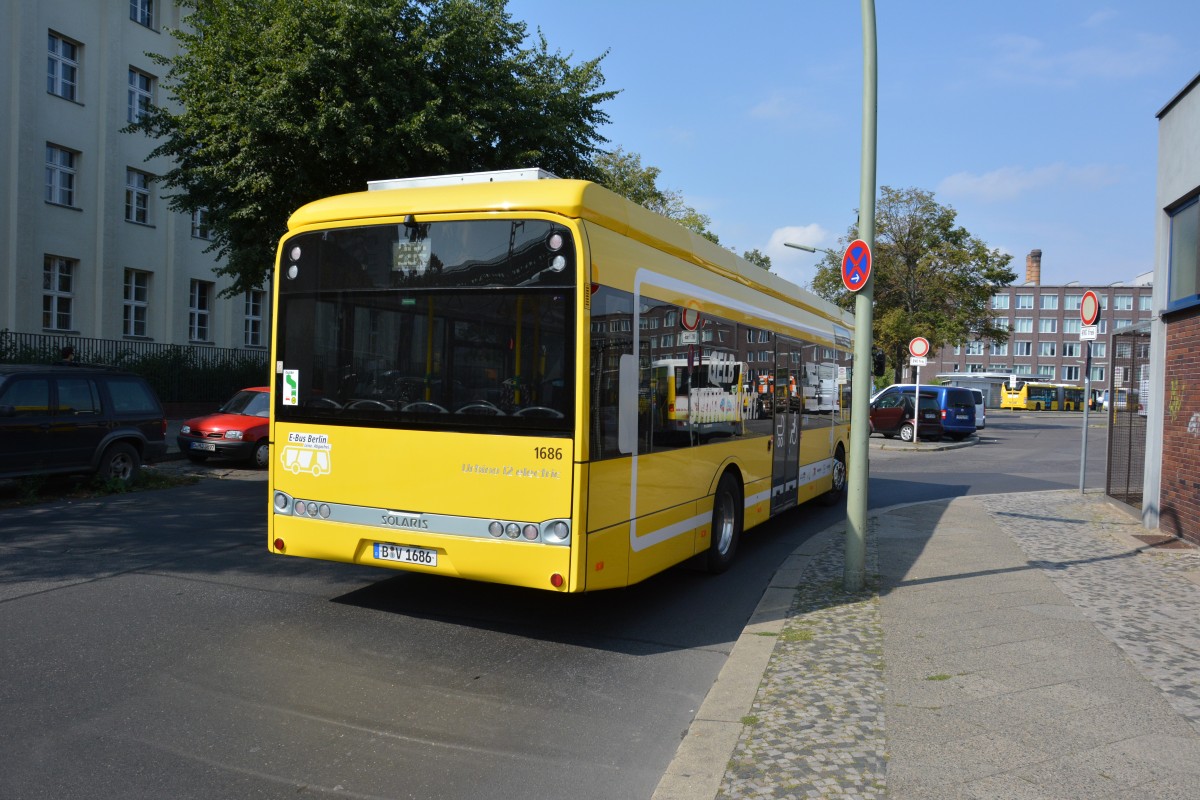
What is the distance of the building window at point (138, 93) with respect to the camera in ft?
96.2

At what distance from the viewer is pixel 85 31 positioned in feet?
89.6

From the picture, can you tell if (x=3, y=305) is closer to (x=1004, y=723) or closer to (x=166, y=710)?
(x=166, y=710)

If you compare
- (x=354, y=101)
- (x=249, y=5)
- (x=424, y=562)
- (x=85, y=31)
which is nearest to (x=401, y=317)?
(x=424, y=562)

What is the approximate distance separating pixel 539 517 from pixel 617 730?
4.85 feet

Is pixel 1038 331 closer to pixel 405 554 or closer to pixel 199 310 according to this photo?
pixel 199 310

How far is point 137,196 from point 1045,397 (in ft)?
235

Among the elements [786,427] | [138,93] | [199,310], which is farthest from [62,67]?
[786,427]

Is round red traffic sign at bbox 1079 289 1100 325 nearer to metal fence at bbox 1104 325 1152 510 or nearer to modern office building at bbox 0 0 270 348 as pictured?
metal fence at bbox 1104 325 1152 510

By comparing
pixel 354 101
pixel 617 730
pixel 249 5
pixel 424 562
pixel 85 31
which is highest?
pixel 85 31

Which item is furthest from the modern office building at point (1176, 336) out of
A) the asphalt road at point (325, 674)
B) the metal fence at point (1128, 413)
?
the asphalt road at point (325, 674)

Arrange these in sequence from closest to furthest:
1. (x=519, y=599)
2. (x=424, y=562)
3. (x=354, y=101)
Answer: (x=424, y=562) < (x=519, y=599) < (x=354, y=101)

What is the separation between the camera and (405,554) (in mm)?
6234

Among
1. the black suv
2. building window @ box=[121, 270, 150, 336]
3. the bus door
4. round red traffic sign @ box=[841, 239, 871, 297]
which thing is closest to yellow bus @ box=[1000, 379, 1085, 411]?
building window @ box=[121, 270, 150, 336]

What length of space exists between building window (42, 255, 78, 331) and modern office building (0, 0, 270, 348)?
0.03 metres
